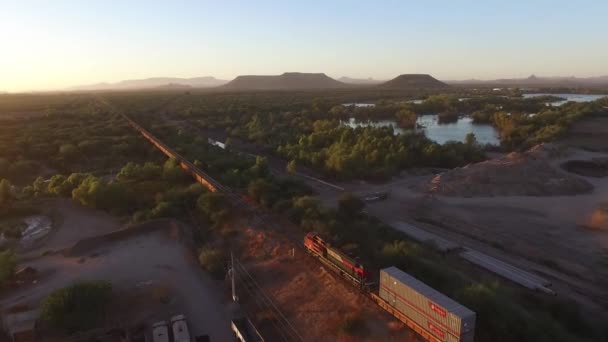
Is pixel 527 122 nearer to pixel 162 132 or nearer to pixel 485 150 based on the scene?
pixel 485 150

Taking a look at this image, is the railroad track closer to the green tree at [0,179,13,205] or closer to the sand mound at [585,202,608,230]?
the sand mound at [585,202,608,230]

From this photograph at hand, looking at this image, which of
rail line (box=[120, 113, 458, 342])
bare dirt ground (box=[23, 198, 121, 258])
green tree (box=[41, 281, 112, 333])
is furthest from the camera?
bare dirt ground (box=[23, 198, 121, 258])

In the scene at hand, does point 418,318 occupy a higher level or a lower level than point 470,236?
higher

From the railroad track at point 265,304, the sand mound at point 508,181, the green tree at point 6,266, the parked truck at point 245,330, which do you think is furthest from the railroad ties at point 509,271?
the green tree at point 6,266

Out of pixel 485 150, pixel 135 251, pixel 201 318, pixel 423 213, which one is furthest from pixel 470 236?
pixel 485 150

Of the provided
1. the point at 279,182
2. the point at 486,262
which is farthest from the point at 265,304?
the point at 279,182

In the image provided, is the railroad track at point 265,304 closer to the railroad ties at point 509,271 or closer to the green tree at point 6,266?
the railroad ties at point 509,271

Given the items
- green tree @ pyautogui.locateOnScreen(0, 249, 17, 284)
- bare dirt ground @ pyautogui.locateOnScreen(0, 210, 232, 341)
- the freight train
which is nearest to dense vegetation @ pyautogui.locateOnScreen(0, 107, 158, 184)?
bare dirt ground @ pyautogui.locateOnScreen(0, 210, 232, 341)
